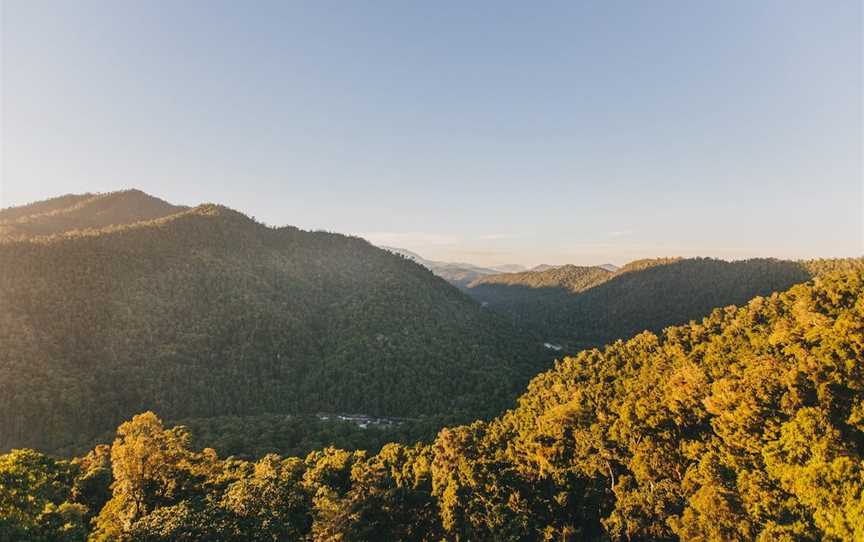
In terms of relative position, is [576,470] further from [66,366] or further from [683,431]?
[66,366]

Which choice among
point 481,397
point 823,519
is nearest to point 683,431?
point 823,519

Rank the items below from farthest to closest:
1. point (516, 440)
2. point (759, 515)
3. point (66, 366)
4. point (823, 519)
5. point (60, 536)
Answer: point (66, 366), point (516, 440), point (759, 515), point (823, 519), point (60, 536)

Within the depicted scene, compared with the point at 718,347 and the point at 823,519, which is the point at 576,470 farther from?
the point at 718,347

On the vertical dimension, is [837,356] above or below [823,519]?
above

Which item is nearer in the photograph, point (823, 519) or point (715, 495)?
point (823, 519)

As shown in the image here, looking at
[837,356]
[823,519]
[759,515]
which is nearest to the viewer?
[823,519]

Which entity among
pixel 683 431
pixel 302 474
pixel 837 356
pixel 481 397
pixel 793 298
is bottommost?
pixel 481 397

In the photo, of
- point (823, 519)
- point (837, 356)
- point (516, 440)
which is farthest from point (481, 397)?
point (823, 519)
